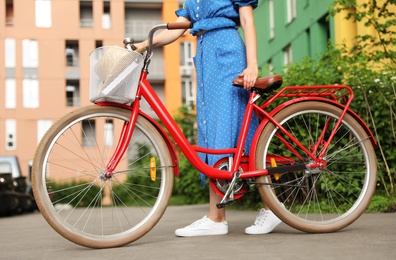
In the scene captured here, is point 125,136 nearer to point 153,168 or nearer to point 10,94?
point 153,168

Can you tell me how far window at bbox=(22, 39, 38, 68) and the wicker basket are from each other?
102 feet

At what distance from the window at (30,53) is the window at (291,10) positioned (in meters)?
16.0

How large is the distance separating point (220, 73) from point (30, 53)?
31.0 meters

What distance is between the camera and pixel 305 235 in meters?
4.02

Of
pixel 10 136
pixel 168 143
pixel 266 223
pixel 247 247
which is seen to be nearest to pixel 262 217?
pixel 266 223

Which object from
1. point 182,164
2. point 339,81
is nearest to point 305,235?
point 339,81

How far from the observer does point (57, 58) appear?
34.2m

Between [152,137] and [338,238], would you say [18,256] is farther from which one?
[338,238]

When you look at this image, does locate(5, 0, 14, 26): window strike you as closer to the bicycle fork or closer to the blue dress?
the blue dress

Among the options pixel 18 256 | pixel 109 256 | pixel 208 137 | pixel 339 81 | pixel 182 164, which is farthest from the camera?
pixel 182 164

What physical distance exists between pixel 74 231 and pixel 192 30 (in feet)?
4.89

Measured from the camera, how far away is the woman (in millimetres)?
4215

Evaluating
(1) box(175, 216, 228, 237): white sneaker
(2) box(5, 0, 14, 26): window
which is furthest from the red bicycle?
(2) box(5, 0, 14, 26): window

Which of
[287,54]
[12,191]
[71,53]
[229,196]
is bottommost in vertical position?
[12,191]
